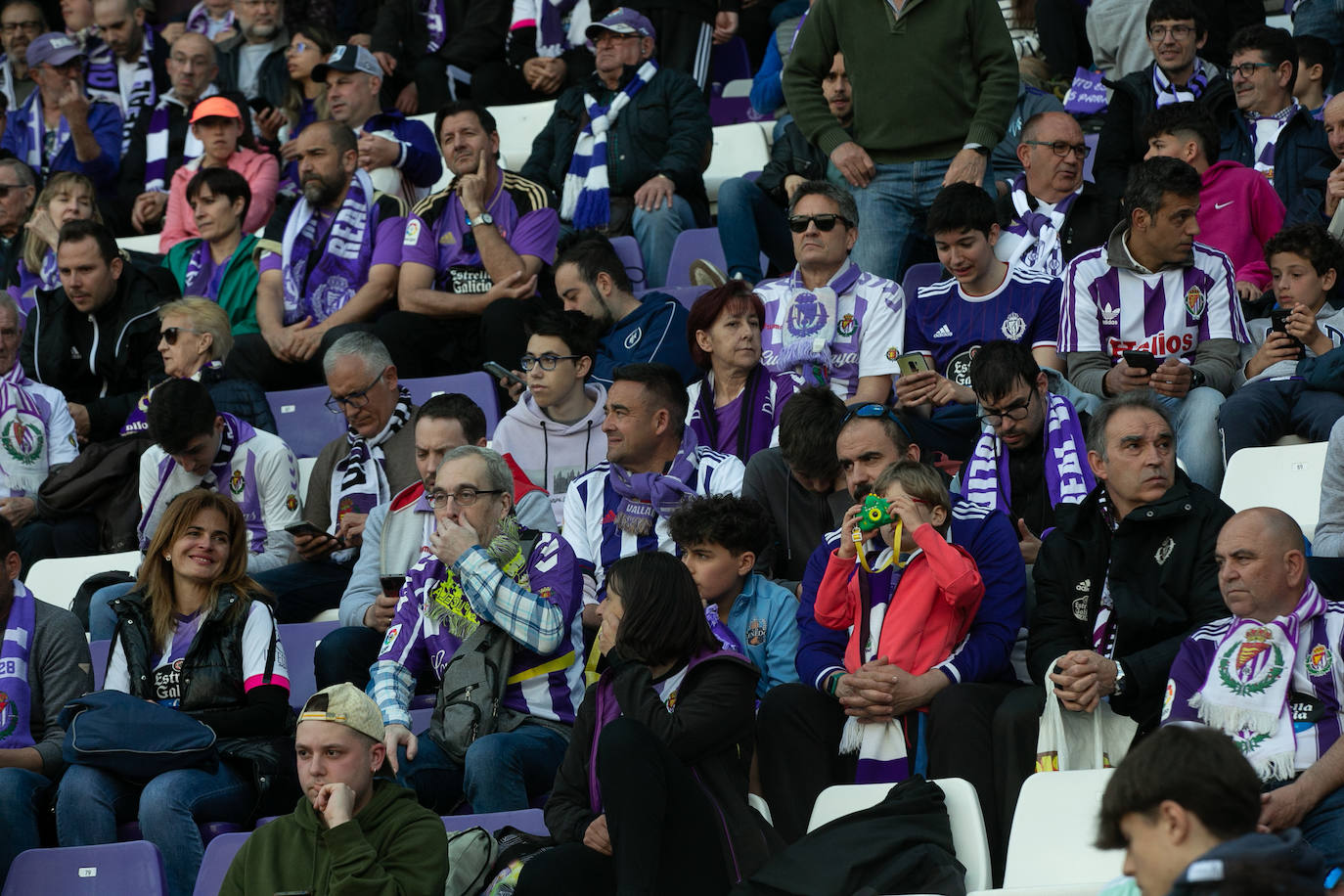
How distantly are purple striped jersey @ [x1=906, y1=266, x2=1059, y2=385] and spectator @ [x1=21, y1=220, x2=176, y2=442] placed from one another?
9.92ft

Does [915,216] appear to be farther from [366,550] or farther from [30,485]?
[30,485]

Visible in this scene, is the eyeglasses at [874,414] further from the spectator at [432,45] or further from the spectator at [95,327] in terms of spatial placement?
the spectator at [432,45]

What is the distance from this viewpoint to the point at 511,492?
4.59m

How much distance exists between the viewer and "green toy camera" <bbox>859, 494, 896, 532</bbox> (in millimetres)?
4195

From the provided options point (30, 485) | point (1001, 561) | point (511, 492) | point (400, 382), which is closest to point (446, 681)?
point (511, 492)

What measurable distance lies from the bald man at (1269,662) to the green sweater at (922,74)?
3.07 m

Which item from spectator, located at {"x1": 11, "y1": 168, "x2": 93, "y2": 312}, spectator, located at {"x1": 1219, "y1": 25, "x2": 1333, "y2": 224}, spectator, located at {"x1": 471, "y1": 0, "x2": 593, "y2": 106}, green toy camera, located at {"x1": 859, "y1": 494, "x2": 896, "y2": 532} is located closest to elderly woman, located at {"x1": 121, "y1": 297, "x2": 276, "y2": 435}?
spectator, located at {"x1": 11, "y1": 168, "x2": 93, "y2": 312}

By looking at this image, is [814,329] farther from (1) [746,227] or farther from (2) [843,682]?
(2) [843,682]

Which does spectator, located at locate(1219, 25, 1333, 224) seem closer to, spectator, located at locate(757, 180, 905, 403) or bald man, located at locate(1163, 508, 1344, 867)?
spectator, located at locate(757, 180, 905, 403)

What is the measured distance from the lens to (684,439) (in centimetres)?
528

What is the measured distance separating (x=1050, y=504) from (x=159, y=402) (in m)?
2.82

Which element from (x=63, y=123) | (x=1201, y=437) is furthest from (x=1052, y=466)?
(x=63, y=123)

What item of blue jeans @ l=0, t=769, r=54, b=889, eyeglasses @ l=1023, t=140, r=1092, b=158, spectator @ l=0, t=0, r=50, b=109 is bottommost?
blue jeans @ l=0, t=769, r=54, b=889

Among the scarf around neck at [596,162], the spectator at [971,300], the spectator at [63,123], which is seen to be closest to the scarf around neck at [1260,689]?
the spectator at [971,300]
